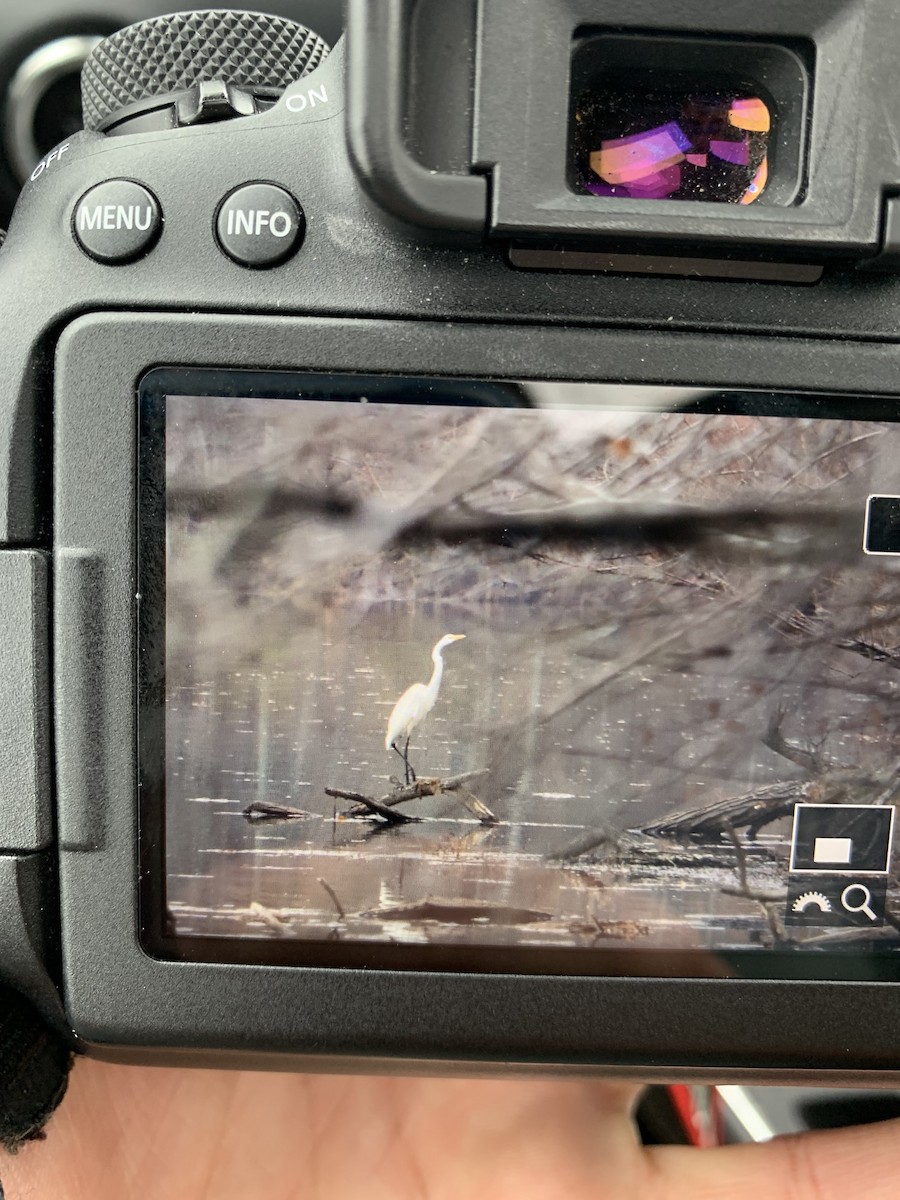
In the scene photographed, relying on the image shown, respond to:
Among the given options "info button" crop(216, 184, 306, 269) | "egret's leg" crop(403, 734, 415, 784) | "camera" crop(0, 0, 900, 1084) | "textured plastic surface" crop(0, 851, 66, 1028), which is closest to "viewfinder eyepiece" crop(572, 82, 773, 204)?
"camera" crop(0, 0, 900, 1084)

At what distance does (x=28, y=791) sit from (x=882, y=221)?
15.6 inches

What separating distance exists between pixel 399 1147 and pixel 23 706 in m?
0.33

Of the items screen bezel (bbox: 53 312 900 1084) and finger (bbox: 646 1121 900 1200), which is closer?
screen bezel (bbox: 53 312 900 1084)

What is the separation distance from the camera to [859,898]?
15.3 inches

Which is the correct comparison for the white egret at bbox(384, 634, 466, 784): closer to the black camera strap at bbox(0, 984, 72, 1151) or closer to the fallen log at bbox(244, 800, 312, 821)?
the fallen log at bbox(244, 800, 312, 821)

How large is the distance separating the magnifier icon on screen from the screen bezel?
34mm

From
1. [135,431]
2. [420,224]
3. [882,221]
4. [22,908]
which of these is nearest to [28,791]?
[22,908]

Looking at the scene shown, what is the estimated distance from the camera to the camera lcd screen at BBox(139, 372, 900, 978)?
37cm

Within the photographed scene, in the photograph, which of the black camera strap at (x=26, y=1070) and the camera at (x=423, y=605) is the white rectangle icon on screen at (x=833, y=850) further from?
the black camera strap at (x=26, y=1070)

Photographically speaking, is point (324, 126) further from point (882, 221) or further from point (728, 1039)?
point (728, 1039)

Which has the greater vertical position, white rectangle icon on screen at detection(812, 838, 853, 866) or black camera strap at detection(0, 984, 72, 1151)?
white rectangle icon on screen at detection(812, 838, 853, 866)

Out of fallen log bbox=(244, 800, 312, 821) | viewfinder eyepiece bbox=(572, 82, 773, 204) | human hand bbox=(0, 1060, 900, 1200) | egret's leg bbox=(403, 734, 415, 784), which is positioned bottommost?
human hand bbox=(0, 1060, 900, 1200)

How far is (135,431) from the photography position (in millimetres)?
368

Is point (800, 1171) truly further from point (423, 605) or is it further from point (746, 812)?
point (423, 605)
